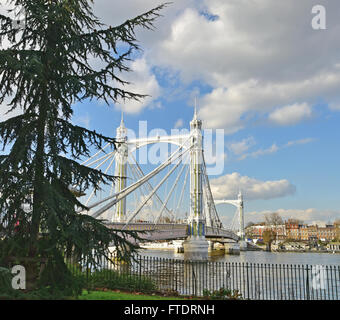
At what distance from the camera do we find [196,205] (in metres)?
44.2

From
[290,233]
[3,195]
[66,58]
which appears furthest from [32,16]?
[290,233]

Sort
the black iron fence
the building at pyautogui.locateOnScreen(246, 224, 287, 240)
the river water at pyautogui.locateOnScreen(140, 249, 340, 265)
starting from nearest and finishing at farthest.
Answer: the black iron fence → the river water at pyautogui.locateOnScreen(140, 249, 340, 265) → the building at pyautogui.locateOnScreen(246, 224, 287, 240)

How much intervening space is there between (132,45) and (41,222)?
503cm

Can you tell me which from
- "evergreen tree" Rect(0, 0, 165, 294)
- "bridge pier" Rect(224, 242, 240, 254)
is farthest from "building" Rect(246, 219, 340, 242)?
"evergreen tree" Rect(0, 0, 165, 294)

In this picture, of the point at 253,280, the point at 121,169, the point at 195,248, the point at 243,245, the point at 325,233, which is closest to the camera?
the point at 253,280

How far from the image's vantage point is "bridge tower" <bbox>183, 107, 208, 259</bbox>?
4172 cm

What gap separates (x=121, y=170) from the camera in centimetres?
3953

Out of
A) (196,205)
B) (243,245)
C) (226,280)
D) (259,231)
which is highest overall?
(196,205)

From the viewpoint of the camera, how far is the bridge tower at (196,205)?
41719mm

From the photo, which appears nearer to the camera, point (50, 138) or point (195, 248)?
point (50, 138)

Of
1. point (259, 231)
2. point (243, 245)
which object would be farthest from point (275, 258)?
point (259, 231)

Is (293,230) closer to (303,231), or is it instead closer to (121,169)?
(303,231)

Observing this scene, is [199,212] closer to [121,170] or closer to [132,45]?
[121,170]

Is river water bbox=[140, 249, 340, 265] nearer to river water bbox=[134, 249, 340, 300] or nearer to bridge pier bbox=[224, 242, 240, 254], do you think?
bridge pier bbox=[224, 242, 240, 254]
